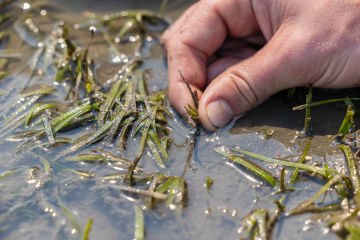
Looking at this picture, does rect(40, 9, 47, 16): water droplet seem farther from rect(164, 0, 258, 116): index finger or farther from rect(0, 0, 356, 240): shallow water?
rect(0, 0, 356, 240): shallow water

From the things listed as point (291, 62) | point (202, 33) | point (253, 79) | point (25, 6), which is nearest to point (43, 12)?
point (25, 6)

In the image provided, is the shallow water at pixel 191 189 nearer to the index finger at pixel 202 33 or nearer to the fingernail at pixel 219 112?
the fingernail at pixel 219 112

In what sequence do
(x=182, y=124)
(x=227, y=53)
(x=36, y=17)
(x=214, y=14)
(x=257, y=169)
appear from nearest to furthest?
(x=257, y=169) < (x=182, y=124) < (x=214, y=14) < (x=227, y=53) < (x=36, y=17)

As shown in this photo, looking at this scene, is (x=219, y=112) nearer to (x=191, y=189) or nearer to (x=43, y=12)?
(x=191, y=189)

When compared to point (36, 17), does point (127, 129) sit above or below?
below

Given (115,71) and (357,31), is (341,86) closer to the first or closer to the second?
(357,31)

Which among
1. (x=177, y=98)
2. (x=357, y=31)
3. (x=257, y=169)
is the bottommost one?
(x=257, y=169)

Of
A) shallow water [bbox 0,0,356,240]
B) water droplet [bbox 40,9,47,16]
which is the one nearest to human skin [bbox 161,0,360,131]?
shallow water [bbox 0,0,356,240]

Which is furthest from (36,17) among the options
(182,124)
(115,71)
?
(182,124)
